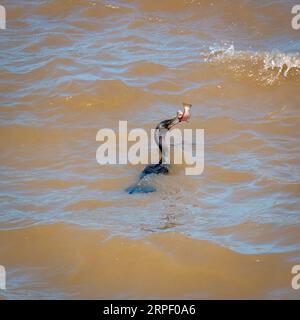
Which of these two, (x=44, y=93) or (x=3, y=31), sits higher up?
(x=3, y=31)

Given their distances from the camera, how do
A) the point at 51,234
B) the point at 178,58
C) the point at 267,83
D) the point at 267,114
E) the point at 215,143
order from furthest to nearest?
the point at 178,58, the point at 267,83, the point at 267,114, the point at 215,143, the point at 51,234

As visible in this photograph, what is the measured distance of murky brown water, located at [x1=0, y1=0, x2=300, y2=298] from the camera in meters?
4.82

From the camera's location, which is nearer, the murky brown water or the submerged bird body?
the murky brown water

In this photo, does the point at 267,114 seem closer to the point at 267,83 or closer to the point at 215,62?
the point at 267,83

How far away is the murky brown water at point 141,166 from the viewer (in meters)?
4.82

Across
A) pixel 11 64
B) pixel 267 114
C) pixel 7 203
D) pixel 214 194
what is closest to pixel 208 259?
pixel 214 194

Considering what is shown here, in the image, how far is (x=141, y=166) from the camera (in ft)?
21.2

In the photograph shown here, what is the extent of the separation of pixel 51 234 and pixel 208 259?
139cm

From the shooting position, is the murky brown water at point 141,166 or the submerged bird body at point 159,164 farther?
the submerged bird body at point 159,164

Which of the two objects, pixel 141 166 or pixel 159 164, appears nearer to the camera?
pixel 159 164

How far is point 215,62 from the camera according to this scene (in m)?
8.27

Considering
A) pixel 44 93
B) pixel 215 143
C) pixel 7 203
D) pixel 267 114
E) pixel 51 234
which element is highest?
pixel 44 93
